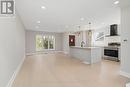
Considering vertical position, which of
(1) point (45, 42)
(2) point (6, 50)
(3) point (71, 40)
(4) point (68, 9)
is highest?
(4) point (68, 9)

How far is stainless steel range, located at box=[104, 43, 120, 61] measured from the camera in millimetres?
6918

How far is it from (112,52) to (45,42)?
24.9ft

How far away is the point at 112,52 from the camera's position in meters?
7.21

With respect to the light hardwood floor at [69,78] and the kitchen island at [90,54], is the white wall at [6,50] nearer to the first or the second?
the light hardwood floor at [69,78]

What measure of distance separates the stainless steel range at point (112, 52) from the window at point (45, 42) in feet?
22.6

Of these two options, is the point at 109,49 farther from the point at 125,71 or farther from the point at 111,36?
the point at 125,71

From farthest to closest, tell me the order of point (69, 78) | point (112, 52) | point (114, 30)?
1. point (114, 30)
2. point (112, 52)
3. point (69, 78)

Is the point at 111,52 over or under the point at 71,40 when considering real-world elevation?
under

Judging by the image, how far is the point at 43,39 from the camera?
1228 cm

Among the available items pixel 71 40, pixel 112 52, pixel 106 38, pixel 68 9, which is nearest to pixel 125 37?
pixel 68 9

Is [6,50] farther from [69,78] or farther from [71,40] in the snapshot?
[71,40]

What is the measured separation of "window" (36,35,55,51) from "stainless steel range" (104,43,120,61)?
22.6 feet

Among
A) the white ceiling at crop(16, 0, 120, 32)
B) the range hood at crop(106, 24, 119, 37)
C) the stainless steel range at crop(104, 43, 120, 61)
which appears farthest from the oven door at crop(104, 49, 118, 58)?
the white ceiling at crop(16, 0, 120, 32)

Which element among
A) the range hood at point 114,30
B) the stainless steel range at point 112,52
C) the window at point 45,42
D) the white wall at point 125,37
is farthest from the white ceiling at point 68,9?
the window at point 45,42
